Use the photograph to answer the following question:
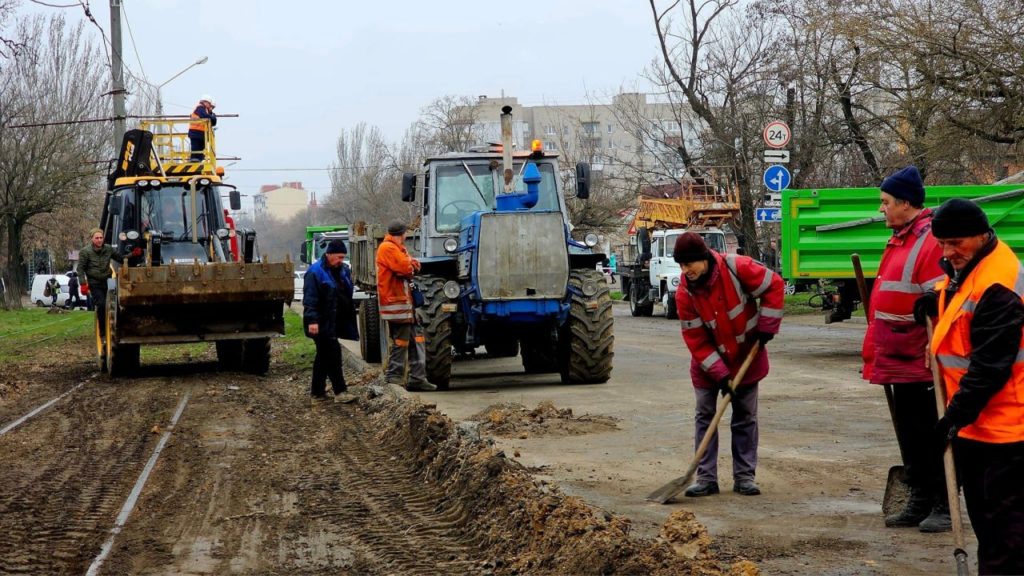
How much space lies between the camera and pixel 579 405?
11969mm

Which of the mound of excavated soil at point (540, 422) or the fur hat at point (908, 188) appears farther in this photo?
the mound of excavated soil at point (540, 422)

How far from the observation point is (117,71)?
25.5 metres

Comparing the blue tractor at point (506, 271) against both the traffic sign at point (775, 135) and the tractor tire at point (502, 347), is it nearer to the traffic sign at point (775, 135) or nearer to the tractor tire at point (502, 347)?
the tractor tire at point (502, 347)

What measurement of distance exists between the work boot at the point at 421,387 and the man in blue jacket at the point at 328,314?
711 mm

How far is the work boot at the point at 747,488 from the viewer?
23.9ft

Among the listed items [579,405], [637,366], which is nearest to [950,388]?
[579,405]

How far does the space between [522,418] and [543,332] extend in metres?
3.46

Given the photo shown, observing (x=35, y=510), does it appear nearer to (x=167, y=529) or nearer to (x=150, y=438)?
(x=167, y=529)

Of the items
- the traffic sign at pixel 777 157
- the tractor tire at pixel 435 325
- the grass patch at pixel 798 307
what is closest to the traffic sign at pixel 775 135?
the traffic sign at pixel 777 157

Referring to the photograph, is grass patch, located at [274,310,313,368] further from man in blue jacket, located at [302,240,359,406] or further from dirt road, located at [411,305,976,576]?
man in blue jacket, located at [302,240,359,406]

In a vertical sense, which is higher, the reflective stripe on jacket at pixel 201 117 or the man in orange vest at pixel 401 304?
the reflective stripe on jacket at pixel 201 117

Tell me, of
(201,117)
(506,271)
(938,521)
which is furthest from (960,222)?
(201,117)

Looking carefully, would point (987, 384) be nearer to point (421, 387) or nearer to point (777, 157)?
point (421, 387)

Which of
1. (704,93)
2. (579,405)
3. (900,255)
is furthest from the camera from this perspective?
(704,93)
